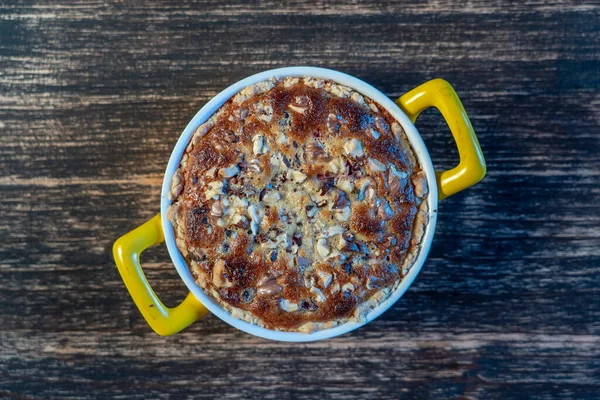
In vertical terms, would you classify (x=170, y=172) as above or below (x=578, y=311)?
above

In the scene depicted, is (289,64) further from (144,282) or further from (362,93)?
(144,282)

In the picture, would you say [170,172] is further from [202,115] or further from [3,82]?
[3,82]

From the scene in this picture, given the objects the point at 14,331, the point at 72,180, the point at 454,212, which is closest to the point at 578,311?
the point at 454,212

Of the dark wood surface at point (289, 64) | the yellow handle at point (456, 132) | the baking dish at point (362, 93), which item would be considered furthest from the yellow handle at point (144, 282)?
the yellow handle at point (456, 132)

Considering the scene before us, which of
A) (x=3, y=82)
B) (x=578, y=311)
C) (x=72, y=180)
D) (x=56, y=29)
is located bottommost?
(x=578, y=311)

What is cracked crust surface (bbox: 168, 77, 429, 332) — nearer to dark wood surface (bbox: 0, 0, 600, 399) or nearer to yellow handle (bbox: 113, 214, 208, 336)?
yellow handle (bbox: 113, 214, 208, 336)

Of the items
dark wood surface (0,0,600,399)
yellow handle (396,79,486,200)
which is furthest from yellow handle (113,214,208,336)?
yellow handle (396,79,486,200)

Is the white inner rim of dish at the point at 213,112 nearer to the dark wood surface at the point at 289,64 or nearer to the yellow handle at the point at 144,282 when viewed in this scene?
the yellow handle at the point at 144,282
